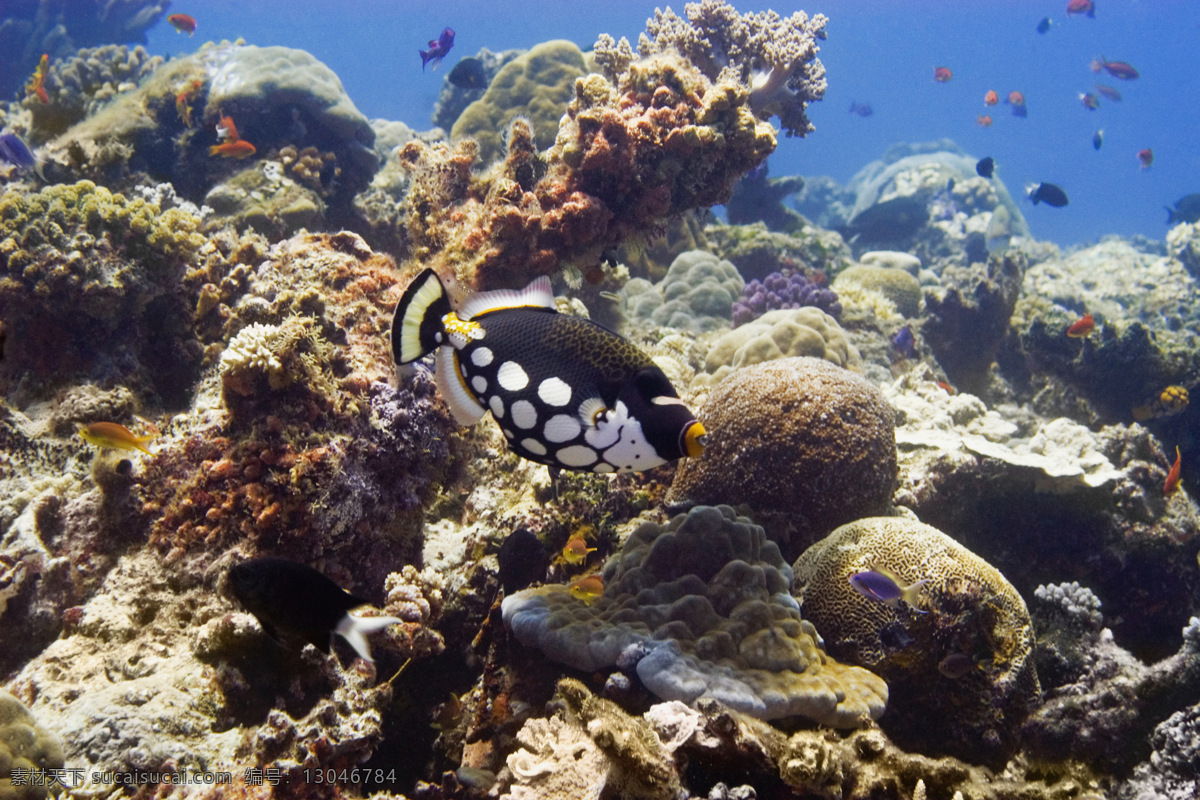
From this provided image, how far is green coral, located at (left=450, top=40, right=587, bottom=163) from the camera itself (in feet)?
36.0

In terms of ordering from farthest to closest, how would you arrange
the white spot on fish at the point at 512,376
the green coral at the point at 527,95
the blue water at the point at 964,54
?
the blue water at the point at 964,54, the green coral at the point at 527,95, the white spot on fish at the point at 512,376

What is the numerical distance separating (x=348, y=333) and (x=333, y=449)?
1132 mm

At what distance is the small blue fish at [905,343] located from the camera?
30.3 feet

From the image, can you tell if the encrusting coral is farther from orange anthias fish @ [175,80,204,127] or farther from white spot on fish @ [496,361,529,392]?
orange anthias fish @ [175,80,204,127]

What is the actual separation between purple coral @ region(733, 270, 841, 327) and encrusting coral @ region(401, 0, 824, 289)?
13.6 feet

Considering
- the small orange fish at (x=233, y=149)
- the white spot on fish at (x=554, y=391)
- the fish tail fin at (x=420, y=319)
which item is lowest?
the white spot on fish at (x=554, y=391)

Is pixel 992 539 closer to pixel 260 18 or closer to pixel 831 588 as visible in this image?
pixel 831 588

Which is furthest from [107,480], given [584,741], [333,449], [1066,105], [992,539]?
[1066,105]

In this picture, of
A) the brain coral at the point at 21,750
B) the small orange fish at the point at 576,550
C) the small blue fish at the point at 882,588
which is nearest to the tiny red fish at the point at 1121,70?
the small blue fish at the point at 882,588

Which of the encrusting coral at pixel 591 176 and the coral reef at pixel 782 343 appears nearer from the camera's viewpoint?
the encrusting coral at pixel 591 176

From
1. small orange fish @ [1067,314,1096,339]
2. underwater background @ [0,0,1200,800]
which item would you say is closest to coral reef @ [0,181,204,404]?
underwater background @ [0,0,1200,800]

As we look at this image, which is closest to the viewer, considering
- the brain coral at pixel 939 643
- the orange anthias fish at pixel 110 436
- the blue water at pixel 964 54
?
the brain coral at pixel 939 643

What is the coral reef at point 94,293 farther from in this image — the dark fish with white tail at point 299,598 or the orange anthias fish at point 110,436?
the dark fish with white tail at point 299,598

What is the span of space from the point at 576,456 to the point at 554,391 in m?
0.23
